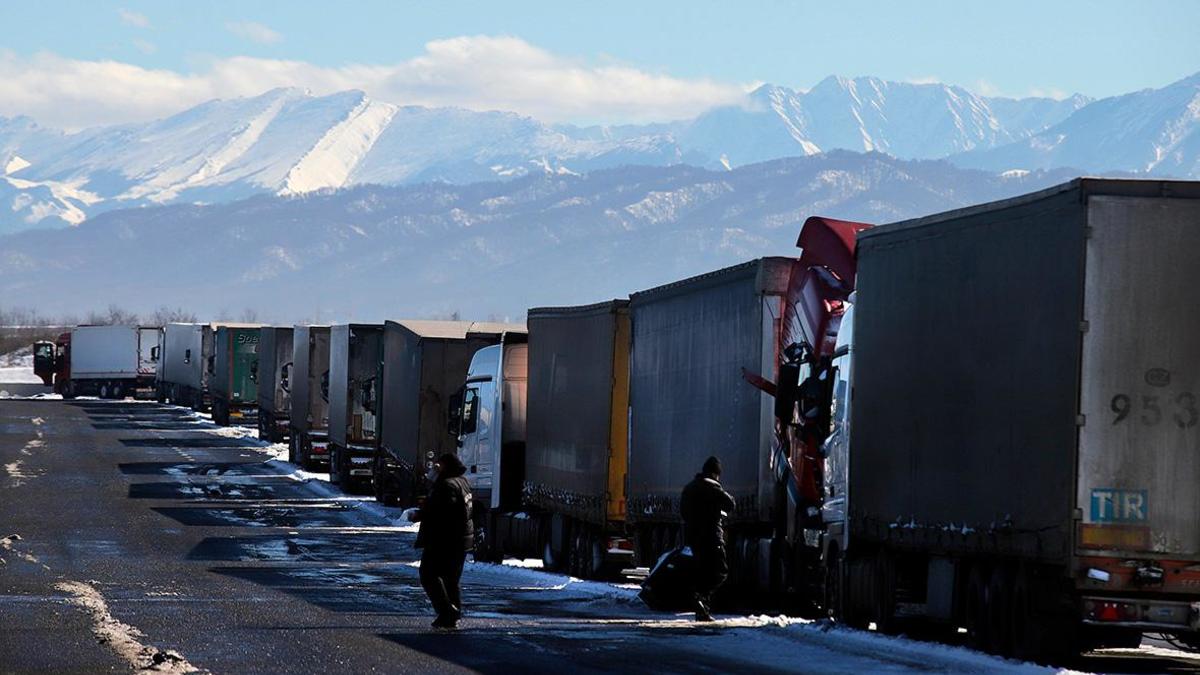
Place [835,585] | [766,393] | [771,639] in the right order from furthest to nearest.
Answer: [766,393] < [835,585] < [771,639]

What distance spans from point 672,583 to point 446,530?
311 centimetres

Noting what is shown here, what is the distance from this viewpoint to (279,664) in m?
14.9

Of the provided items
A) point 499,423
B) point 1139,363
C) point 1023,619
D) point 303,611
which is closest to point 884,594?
point 1023,619

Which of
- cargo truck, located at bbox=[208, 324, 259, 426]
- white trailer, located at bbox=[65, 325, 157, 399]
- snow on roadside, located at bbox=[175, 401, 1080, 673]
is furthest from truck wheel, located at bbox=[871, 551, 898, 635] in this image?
white trailer, located at bbox=[65, 325, 157, 399]

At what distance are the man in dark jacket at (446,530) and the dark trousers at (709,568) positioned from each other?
261 centimetres

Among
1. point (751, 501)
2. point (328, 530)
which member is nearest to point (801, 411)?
point (751, 501)

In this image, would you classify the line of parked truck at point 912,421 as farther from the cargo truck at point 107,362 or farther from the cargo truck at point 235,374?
the cargo truck at point 107,362

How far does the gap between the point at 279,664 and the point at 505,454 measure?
16428 mm

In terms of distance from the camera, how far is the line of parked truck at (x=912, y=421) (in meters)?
14.0

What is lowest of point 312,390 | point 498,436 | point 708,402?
point 498,436

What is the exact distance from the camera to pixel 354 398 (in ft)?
149

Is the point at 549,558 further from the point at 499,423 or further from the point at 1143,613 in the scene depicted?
the point at 1143,613

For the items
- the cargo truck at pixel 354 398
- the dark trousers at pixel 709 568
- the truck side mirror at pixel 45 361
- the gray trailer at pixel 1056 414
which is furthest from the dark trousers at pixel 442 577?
the truck side mirror at pixel 45 361

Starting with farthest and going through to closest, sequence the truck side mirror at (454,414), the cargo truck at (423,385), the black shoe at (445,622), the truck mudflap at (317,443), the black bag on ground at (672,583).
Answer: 1. the truck mudflap at (317,443)
2. the cargo truck at (423,385)
3. the truck side mirror at (454,414)
4. the black bag on ground at (672,583)
5. the black shoe at (445,622)
